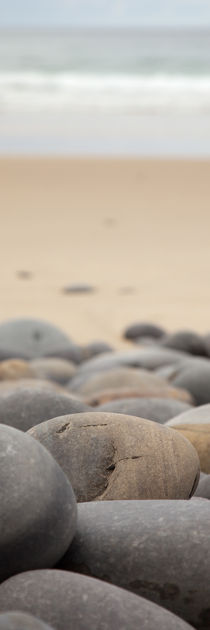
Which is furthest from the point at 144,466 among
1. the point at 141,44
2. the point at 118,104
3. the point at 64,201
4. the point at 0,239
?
the point at 141,44

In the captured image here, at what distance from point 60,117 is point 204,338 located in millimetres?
13809

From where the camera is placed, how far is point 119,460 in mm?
1990

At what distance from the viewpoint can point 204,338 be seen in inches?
249

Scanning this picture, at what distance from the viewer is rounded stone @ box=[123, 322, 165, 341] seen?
7301 millimetres

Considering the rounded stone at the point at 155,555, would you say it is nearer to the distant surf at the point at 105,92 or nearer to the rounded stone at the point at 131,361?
the rounded stone at the point at 131,361

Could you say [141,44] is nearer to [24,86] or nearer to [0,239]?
[24,86]

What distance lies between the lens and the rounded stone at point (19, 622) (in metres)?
1.30

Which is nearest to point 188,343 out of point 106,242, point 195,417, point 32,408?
point 195,417

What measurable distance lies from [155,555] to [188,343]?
4.45m

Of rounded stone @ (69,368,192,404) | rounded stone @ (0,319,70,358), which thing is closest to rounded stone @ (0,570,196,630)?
rounded stone @ (69,368,192,404)

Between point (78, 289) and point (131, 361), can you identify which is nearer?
point (131, 361)

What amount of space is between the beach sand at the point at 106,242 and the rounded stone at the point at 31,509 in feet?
17.9

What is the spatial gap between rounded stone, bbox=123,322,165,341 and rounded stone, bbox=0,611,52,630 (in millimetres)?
5964

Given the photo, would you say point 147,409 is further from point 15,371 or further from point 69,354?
point 69,354
